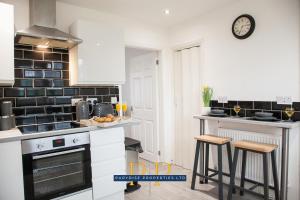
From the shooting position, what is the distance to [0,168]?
66.9 inches

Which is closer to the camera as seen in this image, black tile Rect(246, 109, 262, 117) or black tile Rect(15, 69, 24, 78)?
black tile Rect(15, 69, 24, 78)

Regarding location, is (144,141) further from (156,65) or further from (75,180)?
(75,180)

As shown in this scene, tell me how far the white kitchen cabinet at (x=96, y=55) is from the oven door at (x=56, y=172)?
0.87m

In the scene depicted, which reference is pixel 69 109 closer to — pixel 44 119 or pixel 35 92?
pixel 44 119

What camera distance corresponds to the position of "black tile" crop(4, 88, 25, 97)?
221cm

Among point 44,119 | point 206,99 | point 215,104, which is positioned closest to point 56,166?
point 44,119

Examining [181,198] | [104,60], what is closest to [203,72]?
[104,60]

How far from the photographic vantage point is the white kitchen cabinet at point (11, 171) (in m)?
1.71

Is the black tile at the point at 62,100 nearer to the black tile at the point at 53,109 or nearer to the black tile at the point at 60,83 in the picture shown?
the black tile at the point at 53,109

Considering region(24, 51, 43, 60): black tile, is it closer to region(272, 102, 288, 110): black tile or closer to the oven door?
the oven door

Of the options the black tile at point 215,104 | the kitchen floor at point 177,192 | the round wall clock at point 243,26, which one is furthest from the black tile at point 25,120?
the round wall clock at point 243,26

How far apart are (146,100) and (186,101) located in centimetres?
85

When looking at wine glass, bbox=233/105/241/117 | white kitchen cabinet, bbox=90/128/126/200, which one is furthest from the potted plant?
white kitchen cabinet, bbox=90/128/126/200

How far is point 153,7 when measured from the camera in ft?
9.15
